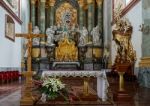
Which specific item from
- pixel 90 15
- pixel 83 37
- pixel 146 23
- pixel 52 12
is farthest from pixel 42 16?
pixel 146 23

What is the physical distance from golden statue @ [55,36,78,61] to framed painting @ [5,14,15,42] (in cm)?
644

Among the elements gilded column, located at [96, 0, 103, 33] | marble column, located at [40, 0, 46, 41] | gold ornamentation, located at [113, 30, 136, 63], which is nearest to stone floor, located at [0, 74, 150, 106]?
gold ornamentation, located at [113, 30, 136, 63]

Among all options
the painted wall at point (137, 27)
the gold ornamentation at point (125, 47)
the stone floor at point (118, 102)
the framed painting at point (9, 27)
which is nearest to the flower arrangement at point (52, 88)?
the stone floor at point (118, 102)

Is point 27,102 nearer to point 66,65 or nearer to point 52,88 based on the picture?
point 52,88

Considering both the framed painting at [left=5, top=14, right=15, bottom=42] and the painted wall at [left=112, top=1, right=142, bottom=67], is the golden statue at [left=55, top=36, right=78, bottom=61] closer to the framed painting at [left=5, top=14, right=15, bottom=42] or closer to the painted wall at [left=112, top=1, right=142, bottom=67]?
the framed painting at [left=5, top=14, right=15, bottom=42]

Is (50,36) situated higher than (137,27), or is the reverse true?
(50,36)

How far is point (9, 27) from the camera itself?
2262cm

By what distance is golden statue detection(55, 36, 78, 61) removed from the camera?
29344mm

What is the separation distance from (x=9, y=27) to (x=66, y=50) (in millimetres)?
7663

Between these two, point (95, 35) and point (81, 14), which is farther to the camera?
point (81, 14)

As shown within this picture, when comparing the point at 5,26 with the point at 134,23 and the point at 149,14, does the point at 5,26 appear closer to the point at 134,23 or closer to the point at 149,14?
the point at 134,23

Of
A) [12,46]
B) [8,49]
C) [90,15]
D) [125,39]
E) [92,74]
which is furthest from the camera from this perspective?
[90,15]

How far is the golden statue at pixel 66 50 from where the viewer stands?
96.3 feet

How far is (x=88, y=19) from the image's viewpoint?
30219mm
